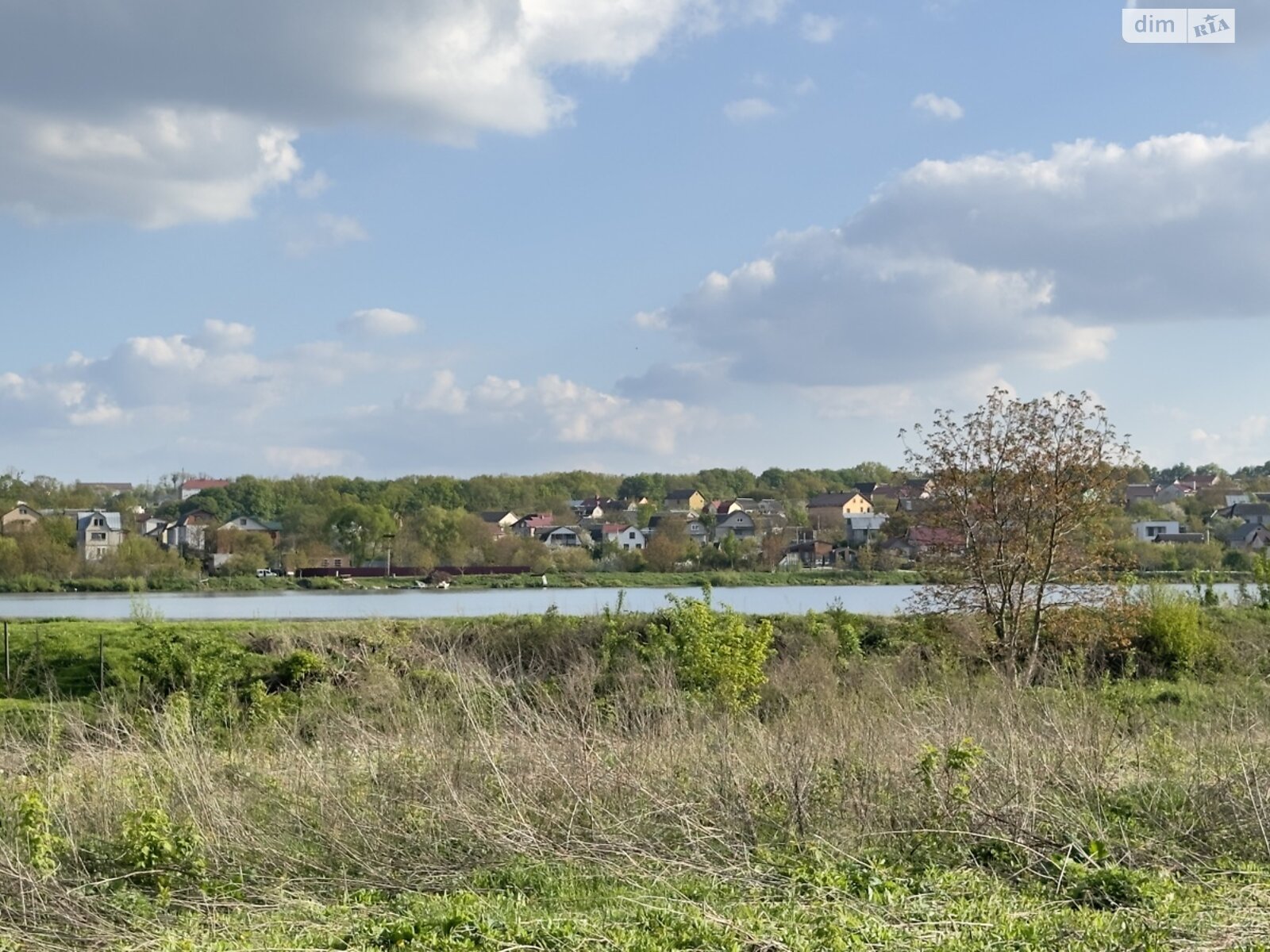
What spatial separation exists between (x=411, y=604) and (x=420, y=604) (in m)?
0.25

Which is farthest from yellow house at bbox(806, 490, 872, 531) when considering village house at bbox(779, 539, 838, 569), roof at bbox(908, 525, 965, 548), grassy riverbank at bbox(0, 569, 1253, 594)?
roof at bbox(908, 525, 965, 548)

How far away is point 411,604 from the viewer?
3438 centimetres

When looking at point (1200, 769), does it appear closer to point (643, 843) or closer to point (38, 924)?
point (643, 843)

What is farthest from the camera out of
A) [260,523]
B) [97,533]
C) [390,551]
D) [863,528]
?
[260,523]

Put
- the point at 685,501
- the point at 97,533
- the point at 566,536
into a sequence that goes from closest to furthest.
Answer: the point at 97,533
the point at 566,536
the point at 685,501

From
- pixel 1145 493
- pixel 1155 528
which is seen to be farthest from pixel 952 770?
pixel 1145 493

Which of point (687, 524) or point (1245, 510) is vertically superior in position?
point (1245, 510)

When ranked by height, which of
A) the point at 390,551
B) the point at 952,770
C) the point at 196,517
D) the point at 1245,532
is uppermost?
the point at 196,517

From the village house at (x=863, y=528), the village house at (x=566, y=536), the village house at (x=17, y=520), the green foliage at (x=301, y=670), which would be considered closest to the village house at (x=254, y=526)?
the village house at (x=17, y=520)

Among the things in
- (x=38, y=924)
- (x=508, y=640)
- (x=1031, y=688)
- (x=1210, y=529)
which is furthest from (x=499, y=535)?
(x=38, y=924)

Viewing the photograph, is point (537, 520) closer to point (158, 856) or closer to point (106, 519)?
point (106, 519)

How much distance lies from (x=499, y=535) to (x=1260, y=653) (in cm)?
4440

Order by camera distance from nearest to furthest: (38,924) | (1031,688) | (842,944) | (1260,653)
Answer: (842,944), (38,924), (1031,688), (1260,653)

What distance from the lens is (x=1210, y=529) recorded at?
171 ft
